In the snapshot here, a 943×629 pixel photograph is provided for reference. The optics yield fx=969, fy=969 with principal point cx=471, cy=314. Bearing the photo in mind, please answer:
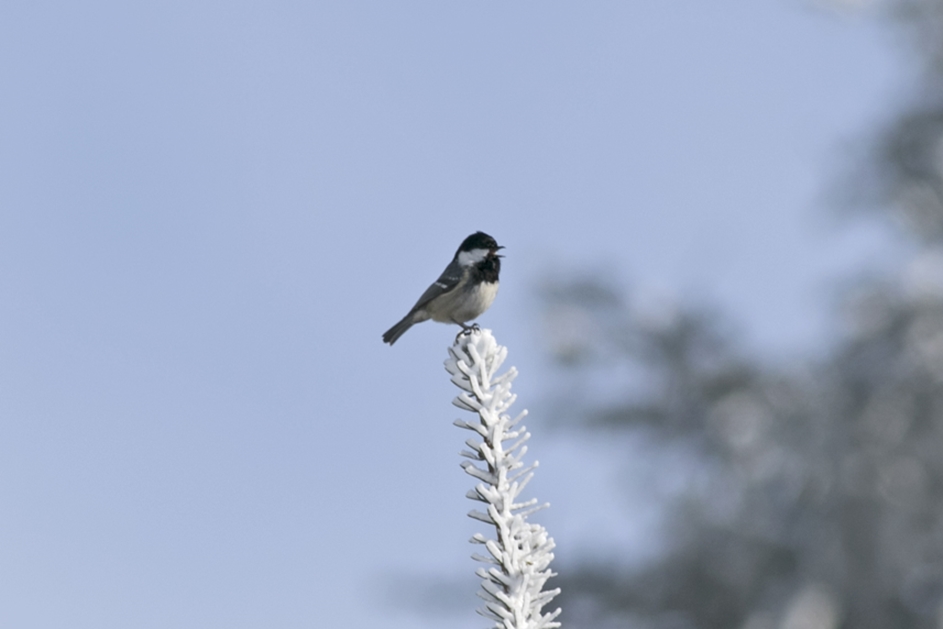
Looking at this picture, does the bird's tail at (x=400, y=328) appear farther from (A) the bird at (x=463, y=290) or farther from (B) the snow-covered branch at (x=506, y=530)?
(B) the snow-covered branch at (x=506, y=530)

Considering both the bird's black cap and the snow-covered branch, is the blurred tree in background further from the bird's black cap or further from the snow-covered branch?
the snow-covered branch

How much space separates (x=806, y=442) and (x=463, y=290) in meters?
6.02

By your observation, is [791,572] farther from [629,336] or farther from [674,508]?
[629,336]

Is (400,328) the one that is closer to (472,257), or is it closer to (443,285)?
(443,285)

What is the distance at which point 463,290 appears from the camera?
5973 millimetres

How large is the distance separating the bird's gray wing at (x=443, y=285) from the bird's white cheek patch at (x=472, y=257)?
0.05 meters

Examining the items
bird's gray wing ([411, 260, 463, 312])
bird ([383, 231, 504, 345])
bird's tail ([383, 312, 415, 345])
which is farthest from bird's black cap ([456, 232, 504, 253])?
bird's tail ([383, 312, 415, 345])

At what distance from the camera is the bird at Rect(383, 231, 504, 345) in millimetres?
5938

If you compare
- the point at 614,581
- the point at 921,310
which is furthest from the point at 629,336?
the point at 921,310

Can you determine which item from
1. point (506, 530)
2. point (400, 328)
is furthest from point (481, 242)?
point (506, 530)

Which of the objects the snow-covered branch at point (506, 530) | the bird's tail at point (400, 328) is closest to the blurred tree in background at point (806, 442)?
the bird's tail at point (400, 328)

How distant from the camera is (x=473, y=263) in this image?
6152mm

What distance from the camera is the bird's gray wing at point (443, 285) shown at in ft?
20.0

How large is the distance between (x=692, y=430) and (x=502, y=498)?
40.3 feet
